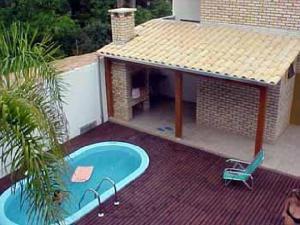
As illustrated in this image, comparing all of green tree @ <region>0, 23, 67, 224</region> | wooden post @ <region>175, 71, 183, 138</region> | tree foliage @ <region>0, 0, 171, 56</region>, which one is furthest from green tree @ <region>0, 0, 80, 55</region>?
green tree @ <region>0, 23, 67, 224</region>

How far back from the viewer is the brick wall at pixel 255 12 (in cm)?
1304

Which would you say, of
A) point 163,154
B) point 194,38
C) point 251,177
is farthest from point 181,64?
point 251,177

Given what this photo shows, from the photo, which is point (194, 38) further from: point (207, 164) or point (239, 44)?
point (207, 164)

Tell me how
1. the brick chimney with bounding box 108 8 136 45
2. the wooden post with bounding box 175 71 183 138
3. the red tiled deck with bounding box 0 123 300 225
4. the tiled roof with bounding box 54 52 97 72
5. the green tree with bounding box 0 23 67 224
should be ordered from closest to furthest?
the green tree with bounding box 0 23 67 224 < the red tiled deck with bounding box 0 123 300 225 < the wooden post with bounding box 175 71 183 138 < the tiled roof with bounding box 54 52 97 72 < the brick chimney with bounding box 108 8 136 45

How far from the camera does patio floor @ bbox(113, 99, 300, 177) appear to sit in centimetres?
1261

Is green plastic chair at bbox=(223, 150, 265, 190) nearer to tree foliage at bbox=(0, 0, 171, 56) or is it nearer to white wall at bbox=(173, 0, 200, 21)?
white wall at bbox=(173, 0, 200, 21)

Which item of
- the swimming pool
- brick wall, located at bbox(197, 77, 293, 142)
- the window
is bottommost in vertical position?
the swimming pool

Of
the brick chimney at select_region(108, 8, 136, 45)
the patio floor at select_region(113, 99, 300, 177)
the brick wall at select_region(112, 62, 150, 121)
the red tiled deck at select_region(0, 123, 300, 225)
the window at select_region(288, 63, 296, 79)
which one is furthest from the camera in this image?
the brick wall at select_region(112, 62, 150, 121)

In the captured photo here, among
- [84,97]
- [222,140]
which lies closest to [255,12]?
[222,140]

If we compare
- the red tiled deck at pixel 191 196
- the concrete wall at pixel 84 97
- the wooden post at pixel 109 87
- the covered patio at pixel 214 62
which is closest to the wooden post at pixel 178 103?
the covered patio at pixel 214 62

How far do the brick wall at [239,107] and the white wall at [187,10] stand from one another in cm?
368

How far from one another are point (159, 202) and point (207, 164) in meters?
2.45

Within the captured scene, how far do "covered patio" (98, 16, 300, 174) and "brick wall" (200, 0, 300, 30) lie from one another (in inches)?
11.8

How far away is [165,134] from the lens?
1448cm
